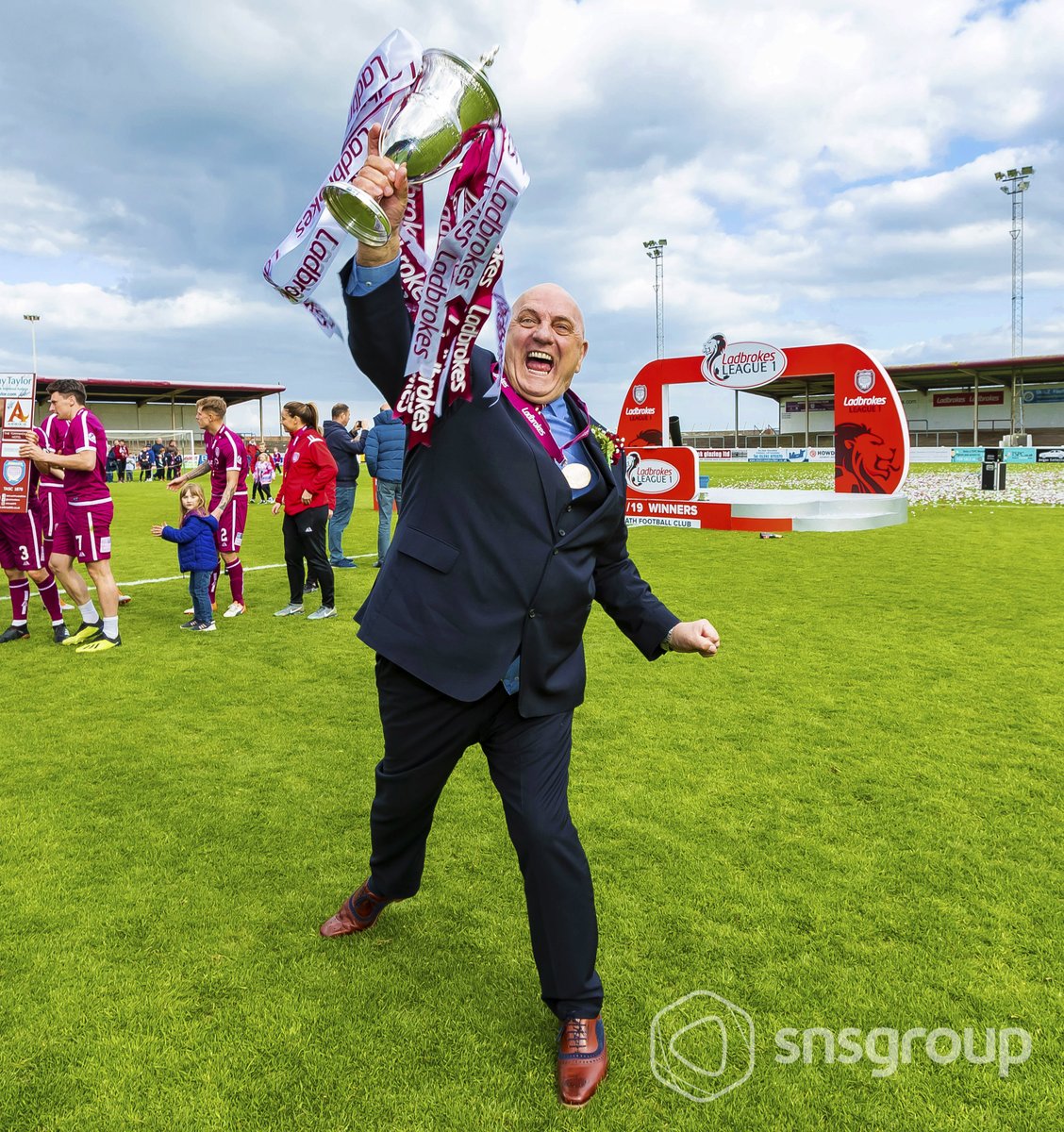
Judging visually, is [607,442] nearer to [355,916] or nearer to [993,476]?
[355,916]

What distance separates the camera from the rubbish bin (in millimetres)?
21609

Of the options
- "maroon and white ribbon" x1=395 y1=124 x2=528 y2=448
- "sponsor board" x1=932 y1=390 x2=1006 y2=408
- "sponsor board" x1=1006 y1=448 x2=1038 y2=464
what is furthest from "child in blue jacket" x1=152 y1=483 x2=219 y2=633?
"sponsor board" x1=932 y1=390 x2=1006 y2=408

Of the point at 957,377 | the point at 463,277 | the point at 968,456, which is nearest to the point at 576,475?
the point at 463,277

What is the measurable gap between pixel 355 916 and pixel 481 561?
4.45ft

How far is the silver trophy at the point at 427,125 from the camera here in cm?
157

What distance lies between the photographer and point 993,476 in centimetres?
2177

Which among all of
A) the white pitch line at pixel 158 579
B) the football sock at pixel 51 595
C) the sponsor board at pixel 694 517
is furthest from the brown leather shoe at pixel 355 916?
the sponsor board at pixel 694 517

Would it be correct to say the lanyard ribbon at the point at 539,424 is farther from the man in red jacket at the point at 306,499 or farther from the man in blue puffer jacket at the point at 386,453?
the man in blue puffer jacket at the point at 386,453

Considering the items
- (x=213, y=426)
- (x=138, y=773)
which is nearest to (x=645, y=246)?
(x=213, y=426)

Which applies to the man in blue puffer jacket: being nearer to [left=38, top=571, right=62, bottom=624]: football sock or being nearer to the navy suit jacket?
[left=38, top=571, right=62, bottom=624]: football sock

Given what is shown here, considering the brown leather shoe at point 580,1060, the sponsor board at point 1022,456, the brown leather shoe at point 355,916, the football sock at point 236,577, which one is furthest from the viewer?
the sponsor board at point 1022,456

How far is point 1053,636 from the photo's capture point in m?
6.38

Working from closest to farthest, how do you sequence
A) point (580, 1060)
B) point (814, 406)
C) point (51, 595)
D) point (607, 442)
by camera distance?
point (580, 1060), point (607, 442), point (51, 595), point (814, 406)

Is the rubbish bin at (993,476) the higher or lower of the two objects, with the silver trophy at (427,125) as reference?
lower
